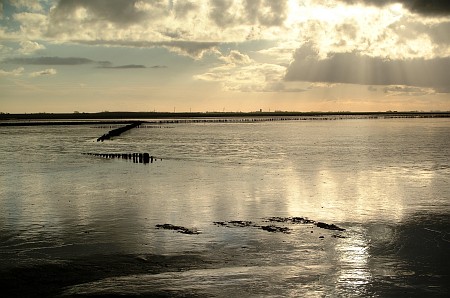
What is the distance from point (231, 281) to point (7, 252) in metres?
8.47

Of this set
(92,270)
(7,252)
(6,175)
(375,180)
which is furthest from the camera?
(6,175)

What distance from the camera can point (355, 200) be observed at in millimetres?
28984

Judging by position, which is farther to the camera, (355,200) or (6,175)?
(6,175)

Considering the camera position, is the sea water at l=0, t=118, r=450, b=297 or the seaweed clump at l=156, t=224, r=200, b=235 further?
the seaweed clump at l=156, t=224, r=200, b=235

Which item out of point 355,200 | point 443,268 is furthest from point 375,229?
point 355,200

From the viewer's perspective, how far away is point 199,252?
18.1m

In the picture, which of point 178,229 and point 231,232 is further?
point 178,229

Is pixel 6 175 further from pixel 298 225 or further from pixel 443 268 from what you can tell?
pixel 443 268

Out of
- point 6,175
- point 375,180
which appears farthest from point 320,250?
point 6,175

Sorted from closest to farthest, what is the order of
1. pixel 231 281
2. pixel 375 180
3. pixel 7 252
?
pixel 231 281 → pixel 7 252 → pixel 375 180

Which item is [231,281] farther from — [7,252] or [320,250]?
[7,252]

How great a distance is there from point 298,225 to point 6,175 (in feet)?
90.8

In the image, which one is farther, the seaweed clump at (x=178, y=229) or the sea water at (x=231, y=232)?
the seaweed clump at (x=178, y=229)

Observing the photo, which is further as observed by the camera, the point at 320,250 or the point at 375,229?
the point at 375,229
